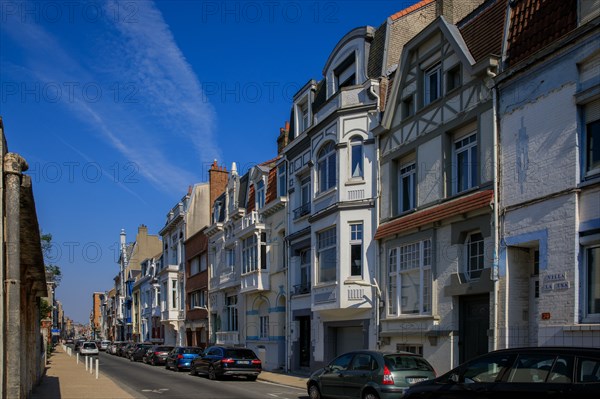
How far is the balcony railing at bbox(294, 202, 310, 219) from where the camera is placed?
93.4 feet

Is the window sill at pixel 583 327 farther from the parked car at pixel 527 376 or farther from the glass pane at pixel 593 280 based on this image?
the parked car at pixel 527 376

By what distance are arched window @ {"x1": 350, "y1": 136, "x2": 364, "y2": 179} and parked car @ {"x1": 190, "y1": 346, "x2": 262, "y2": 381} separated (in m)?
8.51

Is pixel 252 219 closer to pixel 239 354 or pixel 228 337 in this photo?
pixel 228 337

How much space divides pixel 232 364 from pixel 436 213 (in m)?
11.0

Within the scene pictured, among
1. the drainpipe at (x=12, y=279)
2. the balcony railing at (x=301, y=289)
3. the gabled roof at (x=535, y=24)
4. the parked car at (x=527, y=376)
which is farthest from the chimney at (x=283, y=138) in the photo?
the drainpipe at (x=12, y=279)

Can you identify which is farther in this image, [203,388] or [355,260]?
[355,260]

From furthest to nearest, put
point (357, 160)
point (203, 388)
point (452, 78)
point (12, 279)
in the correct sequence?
point (357, 160) < point (203, 388) < point (452, 78) < point (12, 279)

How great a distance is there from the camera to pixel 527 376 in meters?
9.49

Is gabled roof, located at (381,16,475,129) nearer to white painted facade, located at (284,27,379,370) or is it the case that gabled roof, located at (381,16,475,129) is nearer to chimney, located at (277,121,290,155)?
white painted facade, located at (284,27,379,370)

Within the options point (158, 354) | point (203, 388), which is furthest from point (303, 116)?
point (158, 354)

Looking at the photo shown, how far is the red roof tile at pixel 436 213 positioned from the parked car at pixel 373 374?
4586mm

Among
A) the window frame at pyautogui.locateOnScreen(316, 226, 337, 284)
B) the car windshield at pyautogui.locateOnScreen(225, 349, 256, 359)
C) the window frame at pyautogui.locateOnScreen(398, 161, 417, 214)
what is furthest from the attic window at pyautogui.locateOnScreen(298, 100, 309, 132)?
the car windshield at pyautogui.locateOnScreen(225, 349, 256, 359)

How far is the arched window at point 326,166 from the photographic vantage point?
25281 millimetres

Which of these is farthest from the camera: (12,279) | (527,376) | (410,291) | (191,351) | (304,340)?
(191,351)
